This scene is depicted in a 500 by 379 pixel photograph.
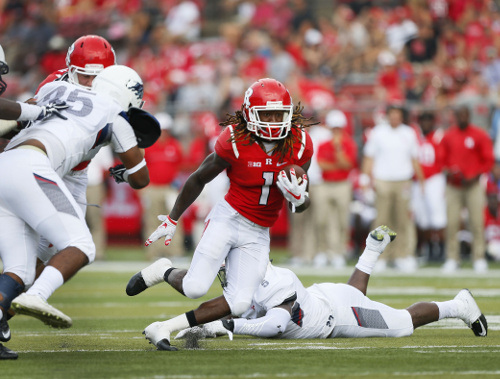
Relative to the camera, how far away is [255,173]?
18.7ft

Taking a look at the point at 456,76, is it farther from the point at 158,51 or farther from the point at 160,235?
the point at 160,235

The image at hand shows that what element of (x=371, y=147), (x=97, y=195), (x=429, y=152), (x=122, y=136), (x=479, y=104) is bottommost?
(x=122, y=136)

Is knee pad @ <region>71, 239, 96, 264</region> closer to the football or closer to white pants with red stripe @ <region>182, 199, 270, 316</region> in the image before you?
white pants with red stripe @ <region>182, 199, 270, 316</region>

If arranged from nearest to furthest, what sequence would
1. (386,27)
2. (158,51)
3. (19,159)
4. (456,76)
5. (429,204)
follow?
(19,159), (429,204), (456,76), (386,27), (158,51)

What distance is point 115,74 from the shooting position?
586cm

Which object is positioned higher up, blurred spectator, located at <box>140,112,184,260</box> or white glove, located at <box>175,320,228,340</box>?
blurred spectator, located at <box>140,112,184,260</box>

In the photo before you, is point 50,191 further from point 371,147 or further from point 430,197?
point 430,197

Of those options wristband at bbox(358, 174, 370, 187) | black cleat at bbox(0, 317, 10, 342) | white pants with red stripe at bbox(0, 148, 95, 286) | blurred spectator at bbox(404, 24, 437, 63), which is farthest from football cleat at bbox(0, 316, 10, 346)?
blurred spectator at bbox(404, 24, 437, 63)

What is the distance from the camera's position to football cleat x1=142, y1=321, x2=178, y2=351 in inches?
211

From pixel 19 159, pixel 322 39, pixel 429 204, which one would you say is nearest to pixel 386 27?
pixel 322 39

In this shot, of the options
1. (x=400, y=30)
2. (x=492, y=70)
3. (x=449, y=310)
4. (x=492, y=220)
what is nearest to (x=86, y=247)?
(x=449, y=310)

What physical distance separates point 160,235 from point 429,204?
856 centimetres

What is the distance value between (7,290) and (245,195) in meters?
1.64

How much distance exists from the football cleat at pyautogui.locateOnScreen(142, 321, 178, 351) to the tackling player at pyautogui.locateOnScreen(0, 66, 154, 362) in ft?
2.04
